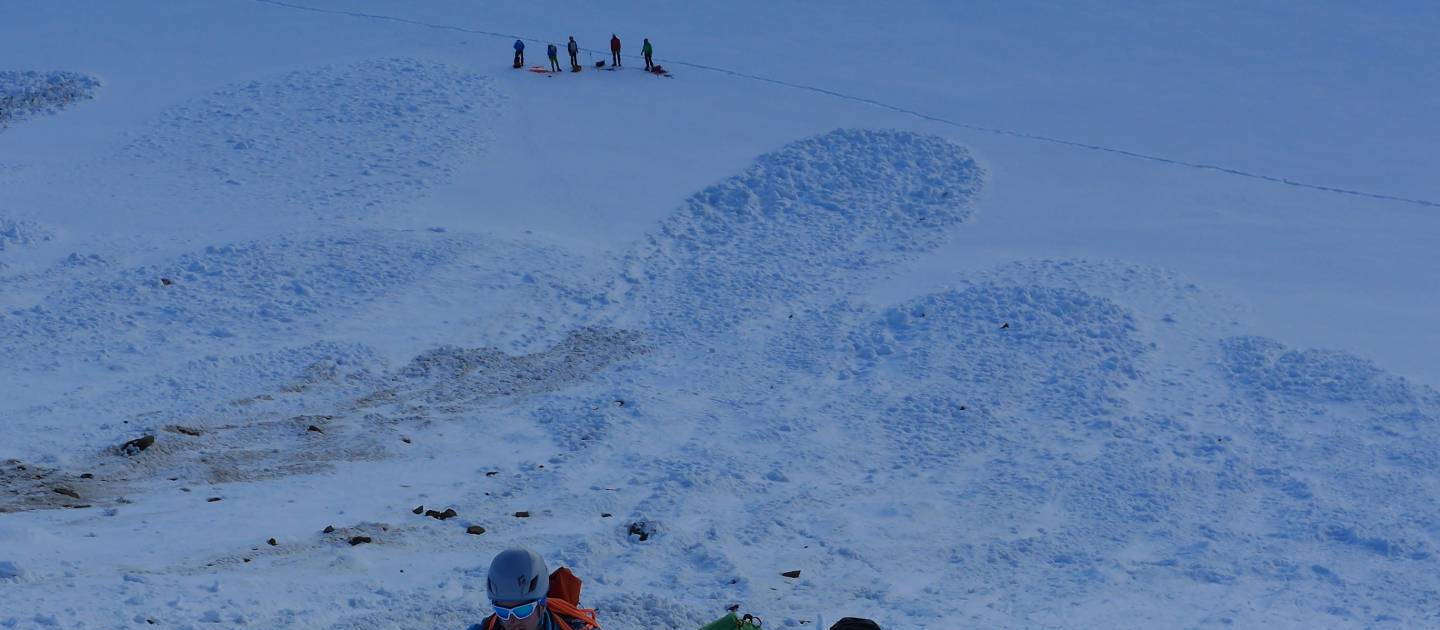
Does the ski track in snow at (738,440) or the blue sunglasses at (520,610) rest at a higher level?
the blue sunglasses at (520,610)

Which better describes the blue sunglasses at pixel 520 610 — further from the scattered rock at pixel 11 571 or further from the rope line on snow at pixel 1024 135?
the rope line on snow at pixel 1024 135

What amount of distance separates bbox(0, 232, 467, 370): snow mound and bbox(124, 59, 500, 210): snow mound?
255 cm

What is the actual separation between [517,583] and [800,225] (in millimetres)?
16653

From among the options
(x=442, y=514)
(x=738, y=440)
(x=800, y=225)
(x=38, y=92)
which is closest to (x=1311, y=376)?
(x=738, y=440)

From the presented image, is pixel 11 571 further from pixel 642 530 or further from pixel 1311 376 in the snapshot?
pixel 1311 376

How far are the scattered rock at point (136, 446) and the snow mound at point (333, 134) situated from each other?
8.70 metres

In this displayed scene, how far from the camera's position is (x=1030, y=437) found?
15.1 metres

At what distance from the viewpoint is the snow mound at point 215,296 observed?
16547 mm

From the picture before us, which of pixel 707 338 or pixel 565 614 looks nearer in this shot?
pixel 565 614

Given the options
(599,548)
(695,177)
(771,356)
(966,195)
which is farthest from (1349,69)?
(599,548)

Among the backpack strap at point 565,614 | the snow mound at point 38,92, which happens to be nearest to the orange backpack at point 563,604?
the backpack strap at point 565,614

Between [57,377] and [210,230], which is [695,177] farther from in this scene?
[57,377]

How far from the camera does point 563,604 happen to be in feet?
19.6

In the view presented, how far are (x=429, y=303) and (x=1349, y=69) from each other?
26532mm
